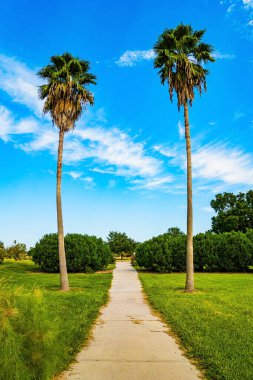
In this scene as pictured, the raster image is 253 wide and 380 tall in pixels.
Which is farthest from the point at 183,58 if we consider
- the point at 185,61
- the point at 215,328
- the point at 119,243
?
the point at 119,243

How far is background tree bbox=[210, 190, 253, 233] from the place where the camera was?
58.2 m

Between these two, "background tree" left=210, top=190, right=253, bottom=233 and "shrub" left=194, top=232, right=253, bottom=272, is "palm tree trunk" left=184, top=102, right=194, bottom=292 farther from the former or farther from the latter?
"background tree" left=210, top=190, right=253, bottom=233

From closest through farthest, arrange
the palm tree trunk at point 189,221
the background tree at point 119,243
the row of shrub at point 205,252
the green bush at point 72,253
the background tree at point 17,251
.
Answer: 1. the palm tree trunk at point 189,221
2. the green bush at point 72,253
3. the row of shrub at point 205,252
4. the background tree at point 17,251
5. the background tree at point 119,243

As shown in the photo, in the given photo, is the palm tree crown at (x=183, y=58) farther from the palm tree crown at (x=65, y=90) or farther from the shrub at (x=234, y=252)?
the shrub at (x=234, y=252)

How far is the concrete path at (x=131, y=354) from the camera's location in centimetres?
536

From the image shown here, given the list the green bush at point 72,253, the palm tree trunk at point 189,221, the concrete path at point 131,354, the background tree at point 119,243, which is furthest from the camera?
the background tree at point 119,243

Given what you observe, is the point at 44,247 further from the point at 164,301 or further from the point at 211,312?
the point at 211,312

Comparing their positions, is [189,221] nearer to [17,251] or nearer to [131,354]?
[131,354]

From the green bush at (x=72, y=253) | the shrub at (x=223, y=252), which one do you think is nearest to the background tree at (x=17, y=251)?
the green bush at (x=72, y=253)

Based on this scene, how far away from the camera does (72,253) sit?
1194 inches

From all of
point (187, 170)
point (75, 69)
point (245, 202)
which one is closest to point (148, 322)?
point (187, 170)

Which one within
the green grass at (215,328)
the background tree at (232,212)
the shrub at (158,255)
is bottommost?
the green grass at (215,328)

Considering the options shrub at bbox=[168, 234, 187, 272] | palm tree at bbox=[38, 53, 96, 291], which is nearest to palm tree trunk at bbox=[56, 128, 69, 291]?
palm tree at bbox=[38, 53, 96, 291]

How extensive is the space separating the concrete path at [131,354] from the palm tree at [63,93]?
895 centimetres
